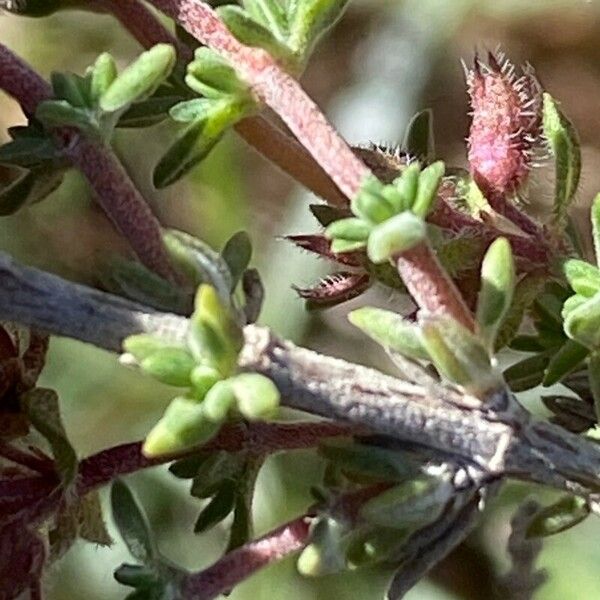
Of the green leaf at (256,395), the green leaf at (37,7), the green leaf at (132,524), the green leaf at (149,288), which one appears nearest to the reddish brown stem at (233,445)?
the green leaf at (132,524)

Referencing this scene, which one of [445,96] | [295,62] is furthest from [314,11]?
[445,96]

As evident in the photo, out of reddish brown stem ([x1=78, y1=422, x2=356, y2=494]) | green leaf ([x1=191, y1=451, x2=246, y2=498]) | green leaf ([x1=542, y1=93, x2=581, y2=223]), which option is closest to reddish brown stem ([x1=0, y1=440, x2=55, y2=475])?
reddish brown stem ([x1=78, y1=422, x2=356, y2=494])

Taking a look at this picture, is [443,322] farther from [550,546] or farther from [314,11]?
[550,546]

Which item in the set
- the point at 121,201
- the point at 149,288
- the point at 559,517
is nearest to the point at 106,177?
the point at 121,201

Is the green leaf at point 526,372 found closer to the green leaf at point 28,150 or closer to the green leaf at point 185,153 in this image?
the green leaf at point 185,153

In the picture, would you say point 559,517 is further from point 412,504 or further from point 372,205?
point 372,205

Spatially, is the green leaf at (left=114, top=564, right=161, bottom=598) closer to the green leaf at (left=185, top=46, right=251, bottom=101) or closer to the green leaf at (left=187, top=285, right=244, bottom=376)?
the green leaf at (left=187, top=285, right=244, bottom=376)

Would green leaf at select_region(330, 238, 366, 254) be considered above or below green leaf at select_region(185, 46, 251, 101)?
below
